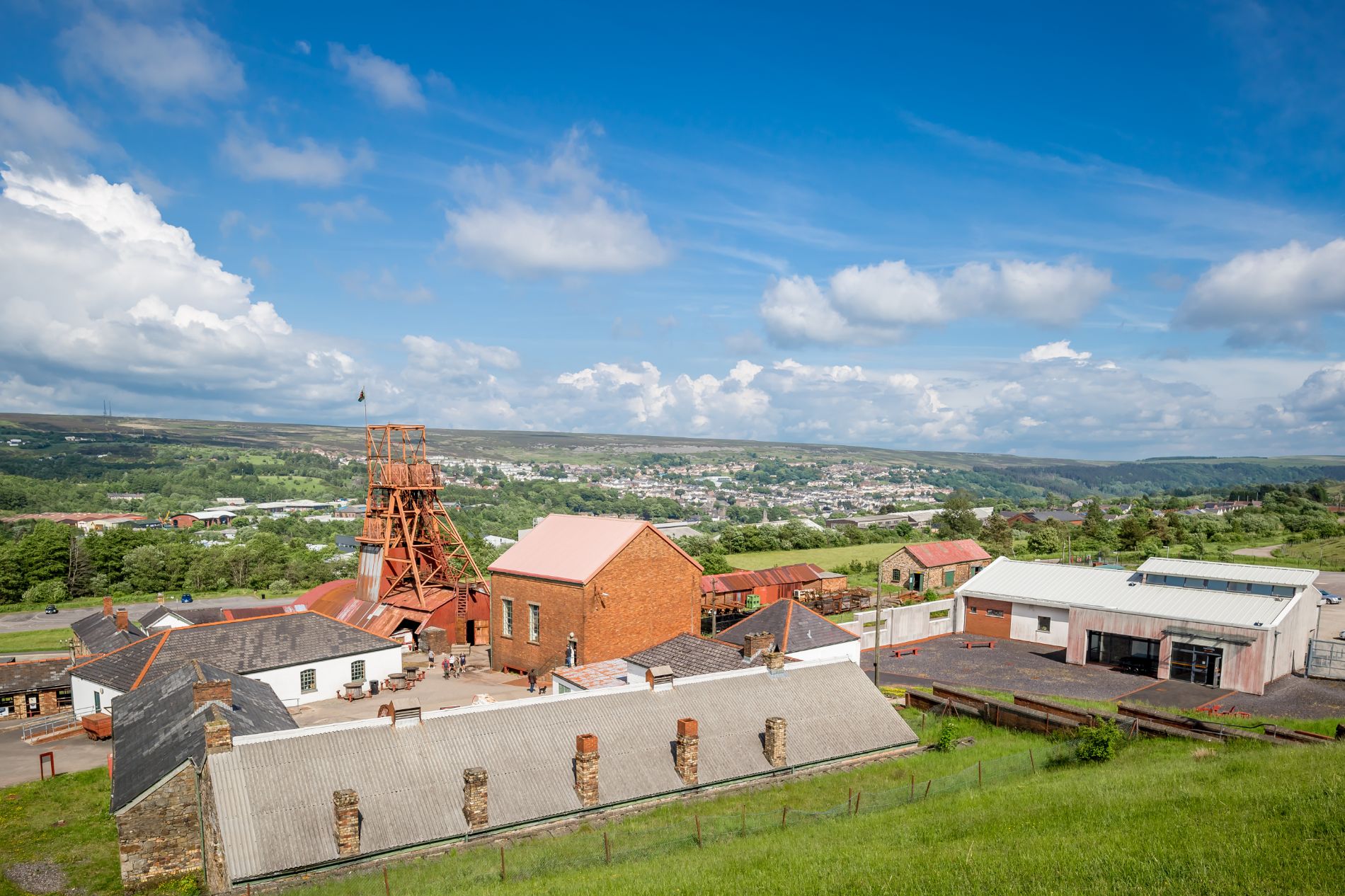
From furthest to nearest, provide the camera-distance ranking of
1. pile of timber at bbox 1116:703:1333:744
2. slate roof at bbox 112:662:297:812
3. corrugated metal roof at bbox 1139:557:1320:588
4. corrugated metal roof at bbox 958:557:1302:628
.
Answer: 1. corrugated metal roof at bbox 1139:557:1320:588
2. corrugated metal roof at bbox 958:557:1302:628
3. pile of timber at bbox 1116:703:1333:744
4. slate roof at bbox 112:662:297:812

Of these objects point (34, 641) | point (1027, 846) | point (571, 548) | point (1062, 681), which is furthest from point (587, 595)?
point (34, 641)

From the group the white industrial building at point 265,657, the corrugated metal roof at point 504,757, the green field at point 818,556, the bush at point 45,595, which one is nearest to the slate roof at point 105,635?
the white industrial building at point 265,657

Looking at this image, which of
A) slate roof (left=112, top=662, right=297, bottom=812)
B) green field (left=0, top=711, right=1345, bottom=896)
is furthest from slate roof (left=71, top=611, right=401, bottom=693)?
green field (left=0, top=711, right=1345, bottom=896)

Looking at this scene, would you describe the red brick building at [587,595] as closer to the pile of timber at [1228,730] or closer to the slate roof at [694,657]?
the slate roof at [694,657]

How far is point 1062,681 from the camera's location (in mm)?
38844

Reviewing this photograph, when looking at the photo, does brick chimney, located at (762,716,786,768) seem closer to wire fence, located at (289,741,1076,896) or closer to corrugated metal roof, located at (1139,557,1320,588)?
wire fence, located at (289,741,1076,896)

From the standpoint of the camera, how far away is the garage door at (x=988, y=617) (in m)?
48.9

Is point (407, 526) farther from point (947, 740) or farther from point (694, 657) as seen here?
point (947, 740)

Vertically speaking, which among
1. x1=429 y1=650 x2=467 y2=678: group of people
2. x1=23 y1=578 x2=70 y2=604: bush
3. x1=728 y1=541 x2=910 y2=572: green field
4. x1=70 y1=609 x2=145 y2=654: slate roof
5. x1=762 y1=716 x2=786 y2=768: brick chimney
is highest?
x1=762 y1=716 x2=786 y2=768: brick chimney

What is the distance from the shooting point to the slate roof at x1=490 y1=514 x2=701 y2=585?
130 ft

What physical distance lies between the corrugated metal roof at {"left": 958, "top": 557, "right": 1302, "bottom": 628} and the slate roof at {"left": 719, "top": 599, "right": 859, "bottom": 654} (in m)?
16.1

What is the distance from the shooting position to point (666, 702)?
2419 cm

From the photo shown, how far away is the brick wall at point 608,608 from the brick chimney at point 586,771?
17.6 meters

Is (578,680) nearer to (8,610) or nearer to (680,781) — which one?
(680,781)
